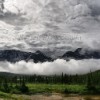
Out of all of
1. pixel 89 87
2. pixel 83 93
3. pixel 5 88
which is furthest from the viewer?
pixel 89 87

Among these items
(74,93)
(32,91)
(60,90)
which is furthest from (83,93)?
(32,91)

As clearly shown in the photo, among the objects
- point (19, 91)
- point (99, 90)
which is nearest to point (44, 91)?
point (19, 91)

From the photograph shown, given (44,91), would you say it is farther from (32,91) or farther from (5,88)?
(5,88)

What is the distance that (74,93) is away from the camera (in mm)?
183750

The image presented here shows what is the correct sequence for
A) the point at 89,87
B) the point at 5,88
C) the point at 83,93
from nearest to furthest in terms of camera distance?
the point at 5,88 < the point at 83,93 < the point at 89,87

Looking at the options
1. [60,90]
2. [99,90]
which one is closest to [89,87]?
[99,90]

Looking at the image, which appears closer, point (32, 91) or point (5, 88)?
point (5, 88)

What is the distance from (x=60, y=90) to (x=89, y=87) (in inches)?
797

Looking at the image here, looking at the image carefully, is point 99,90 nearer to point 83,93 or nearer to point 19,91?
point 83,93

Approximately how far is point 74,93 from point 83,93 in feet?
21.1

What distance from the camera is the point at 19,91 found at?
16925 centimetres

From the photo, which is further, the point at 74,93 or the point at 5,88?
the point at 74,93

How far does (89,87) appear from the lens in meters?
193

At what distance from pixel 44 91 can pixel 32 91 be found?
1070cm
